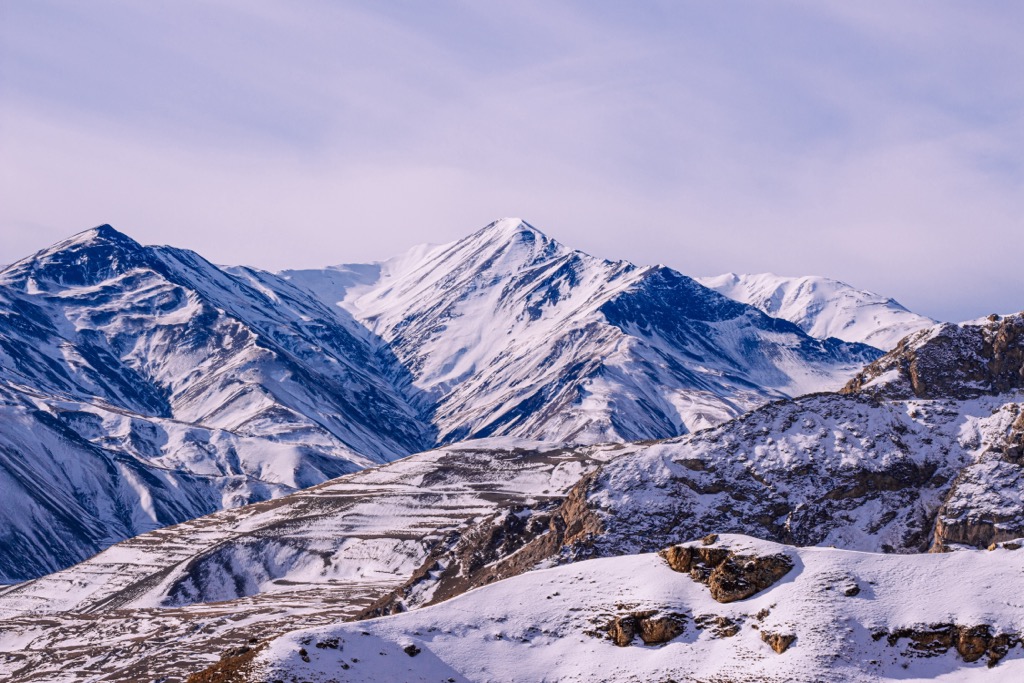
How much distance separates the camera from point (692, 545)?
340ft

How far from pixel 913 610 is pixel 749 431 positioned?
7971 cm

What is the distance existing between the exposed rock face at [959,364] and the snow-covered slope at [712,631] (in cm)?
8123

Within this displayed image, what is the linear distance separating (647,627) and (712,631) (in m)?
4.85

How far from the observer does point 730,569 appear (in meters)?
98.7

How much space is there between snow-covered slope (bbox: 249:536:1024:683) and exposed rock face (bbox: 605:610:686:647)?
0.10 m

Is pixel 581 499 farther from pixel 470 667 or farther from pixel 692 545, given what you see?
pixel 470 667

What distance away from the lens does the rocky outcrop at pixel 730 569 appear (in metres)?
97.2

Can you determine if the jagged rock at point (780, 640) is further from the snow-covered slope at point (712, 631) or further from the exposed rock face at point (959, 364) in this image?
the exposed rock face at point (959, 364)

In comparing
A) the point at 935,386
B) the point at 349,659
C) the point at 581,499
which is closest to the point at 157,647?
the point at 581,499

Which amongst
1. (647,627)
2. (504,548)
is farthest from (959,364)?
(647,627)

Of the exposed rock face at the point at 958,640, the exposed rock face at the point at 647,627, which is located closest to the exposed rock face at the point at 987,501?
the exposed rock face at the point at 958,640

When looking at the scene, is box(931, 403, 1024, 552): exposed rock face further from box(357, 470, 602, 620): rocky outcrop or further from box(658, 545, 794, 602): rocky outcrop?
A: box(658, 545, 794, 602): rocky outcrop

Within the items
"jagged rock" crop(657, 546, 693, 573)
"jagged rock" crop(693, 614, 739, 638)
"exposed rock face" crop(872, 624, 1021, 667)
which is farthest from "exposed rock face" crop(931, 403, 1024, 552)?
"jagged rock" crop(693, 614, 739, 638)

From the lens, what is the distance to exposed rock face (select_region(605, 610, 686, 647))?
94250 mm
